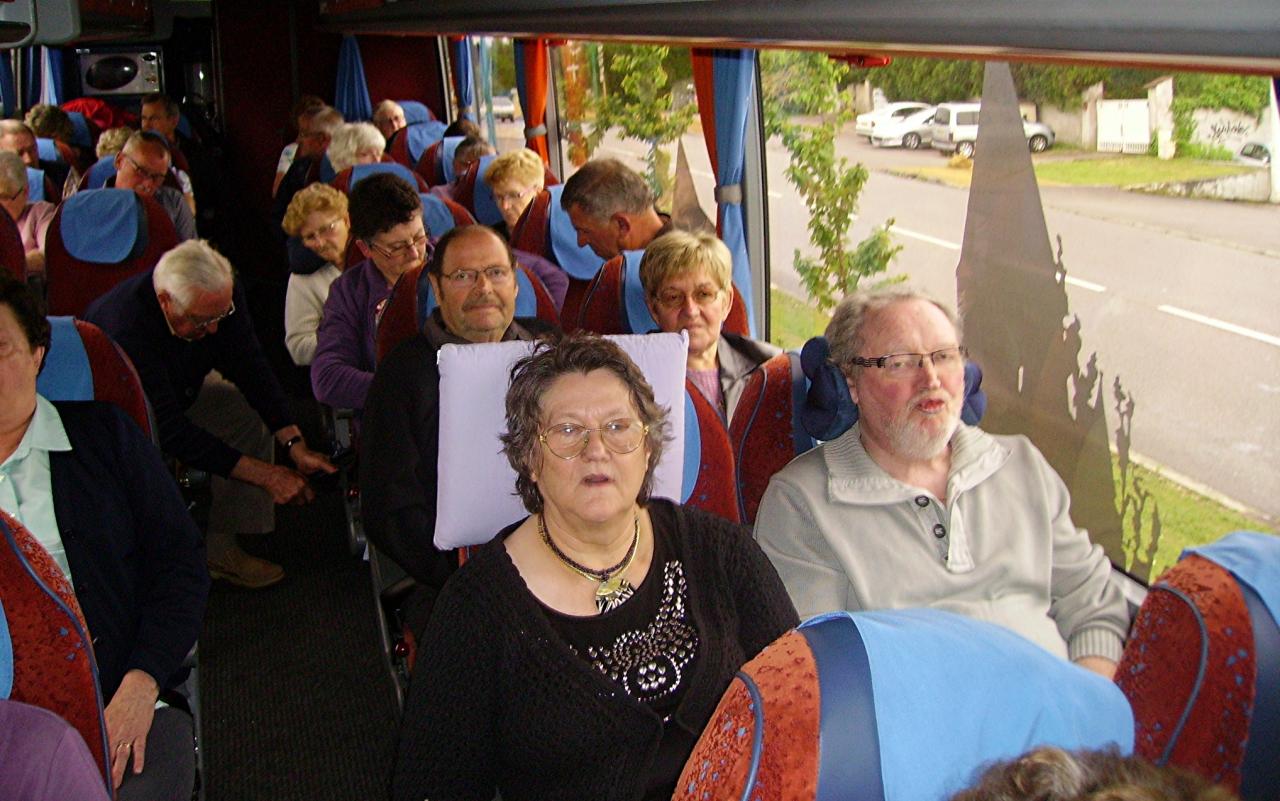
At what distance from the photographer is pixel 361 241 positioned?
3766 mm

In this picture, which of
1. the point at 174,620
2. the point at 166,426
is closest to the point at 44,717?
the point at 174,620

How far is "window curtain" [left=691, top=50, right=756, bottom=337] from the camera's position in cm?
386

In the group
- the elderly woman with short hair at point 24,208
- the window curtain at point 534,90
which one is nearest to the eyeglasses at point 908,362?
the elderly woman with short hair at point 24,208

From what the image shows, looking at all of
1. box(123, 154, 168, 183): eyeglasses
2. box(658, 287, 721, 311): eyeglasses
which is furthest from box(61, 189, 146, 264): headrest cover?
box(658, 287, 721, 311): eyeglasses

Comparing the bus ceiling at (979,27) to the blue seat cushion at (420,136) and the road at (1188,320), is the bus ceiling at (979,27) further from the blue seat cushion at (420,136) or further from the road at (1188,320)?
the blue seat cushion at (420,136)

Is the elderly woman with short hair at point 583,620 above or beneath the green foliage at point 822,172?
beneath

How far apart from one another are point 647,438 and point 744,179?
2335 millimetres

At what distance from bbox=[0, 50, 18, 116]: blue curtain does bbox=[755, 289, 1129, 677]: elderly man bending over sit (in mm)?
10907

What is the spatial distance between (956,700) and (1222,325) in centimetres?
162

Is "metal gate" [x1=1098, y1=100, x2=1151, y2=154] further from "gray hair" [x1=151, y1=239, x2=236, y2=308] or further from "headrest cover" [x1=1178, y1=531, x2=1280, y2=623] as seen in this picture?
"gray hair" [x1=151, y1=239, x2=236, y2=308]

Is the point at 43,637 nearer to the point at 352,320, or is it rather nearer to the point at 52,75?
the point at 352,320

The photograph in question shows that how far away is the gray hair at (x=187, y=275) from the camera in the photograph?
331cm

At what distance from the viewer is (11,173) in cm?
538

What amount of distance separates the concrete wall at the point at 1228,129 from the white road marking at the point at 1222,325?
338 mm
